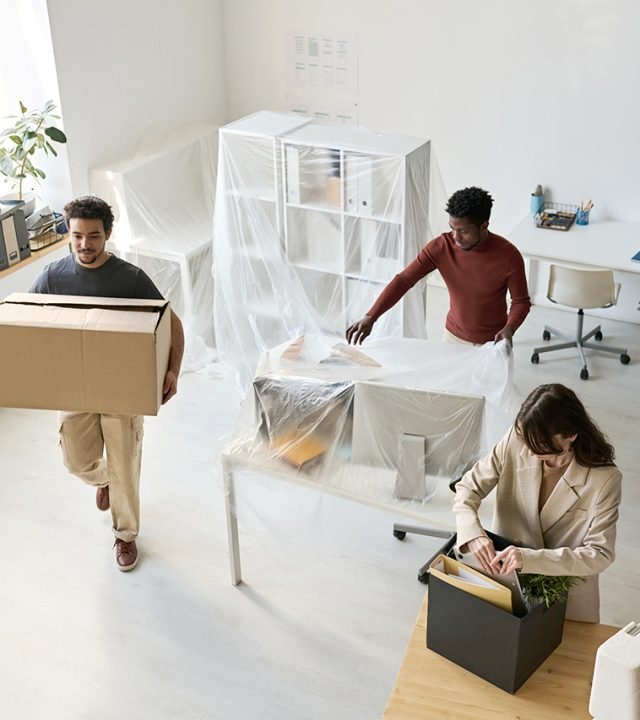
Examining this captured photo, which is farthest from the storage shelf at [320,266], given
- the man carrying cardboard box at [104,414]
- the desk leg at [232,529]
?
the desk leg at [232,529]

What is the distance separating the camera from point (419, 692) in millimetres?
1912

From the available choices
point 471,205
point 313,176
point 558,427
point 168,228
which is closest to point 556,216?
point 313,176

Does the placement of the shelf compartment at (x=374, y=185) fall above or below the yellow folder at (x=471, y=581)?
above

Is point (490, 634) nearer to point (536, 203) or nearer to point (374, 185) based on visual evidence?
point (374, 185)

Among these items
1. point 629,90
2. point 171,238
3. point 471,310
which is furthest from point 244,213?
point 629,90

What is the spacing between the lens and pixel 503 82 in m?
4.84

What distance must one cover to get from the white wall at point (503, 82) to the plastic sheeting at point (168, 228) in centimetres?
102

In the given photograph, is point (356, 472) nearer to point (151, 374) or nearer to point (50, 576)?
point (151, 374)

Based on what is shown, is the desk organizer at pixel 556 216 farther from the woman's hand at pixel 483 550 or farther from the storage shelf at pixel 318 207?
the woman's hand at pixel 483 550

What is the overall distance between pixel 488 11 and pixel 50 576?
3414 millimetres

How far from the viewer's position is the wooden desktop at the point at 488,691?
73.4 inches

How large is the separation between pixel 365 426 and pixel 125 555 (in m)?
1.24

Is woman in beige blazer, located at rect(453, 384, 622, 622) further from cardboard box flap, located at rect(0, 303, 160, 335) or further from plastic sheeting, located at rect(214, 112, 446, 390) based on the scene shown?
plastic sheeting, located at rect(214, 112, 446, 390)

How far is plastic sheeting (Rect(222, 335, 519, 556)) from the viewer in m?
2.59
